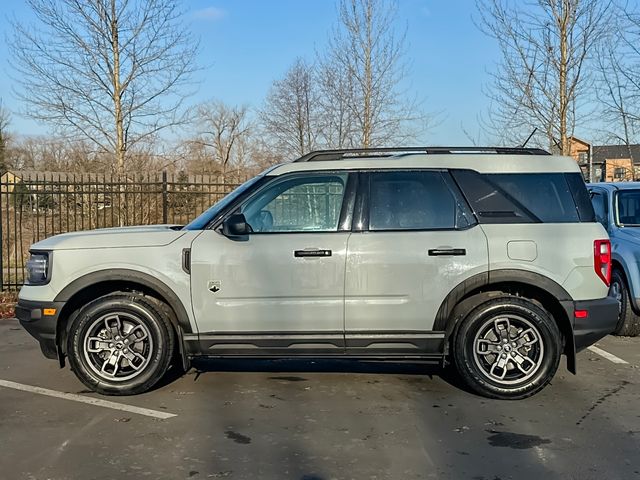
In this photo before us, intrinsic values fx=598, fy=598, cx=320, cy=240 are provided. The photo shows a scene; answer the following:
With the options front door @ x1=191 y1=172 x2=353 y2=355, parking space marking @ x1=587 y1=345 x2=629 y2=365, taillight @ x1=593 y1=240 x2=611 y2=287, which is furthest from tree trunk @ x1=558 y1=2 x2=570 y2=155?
front door @ x1=191 y1=172 x2=353 y2=355

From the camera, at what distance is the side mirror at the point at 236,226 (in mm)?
4820

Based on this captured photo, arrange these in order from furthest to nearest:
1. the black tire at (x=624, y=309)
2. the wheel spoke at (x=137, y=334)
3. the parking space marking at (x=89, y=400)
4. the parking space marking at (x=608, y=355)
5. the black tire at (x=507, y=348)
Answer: the black tire at (x=624, y=309) → the parking space marking at (x=608, y=355) → the wheel spoke at (x=137, y=334) → the black tire at (x=507, y=348) → the parking space marking at (x=89, y=400)

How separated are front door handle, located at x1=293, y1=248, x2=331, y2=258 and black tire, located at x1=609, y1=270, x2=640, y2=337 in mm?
4221

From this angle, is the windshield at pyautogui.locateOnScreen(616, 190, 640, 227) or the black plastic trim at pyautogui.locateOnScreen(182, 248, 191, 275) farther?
the windshield at pyautogui.locateOnScreen(616, 190, 640, 227)

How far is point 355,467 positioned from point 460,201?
2394 mm

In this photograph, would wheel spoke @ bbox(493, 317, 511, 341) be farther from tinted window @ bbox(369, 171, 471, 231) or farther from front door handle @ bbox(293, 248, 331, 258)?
front door handle @ bbox(293, 248, 331, 258)

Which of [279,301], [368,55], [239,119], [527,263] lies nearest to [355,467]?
[279,301]

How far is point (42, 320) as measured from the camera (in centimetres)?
498

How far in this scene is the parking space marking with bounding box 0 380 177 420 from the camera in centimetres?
467

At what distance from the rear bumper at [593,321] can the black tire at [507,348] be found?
16 centimetres

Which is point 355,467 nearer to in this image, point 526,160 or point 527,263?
point 527,263

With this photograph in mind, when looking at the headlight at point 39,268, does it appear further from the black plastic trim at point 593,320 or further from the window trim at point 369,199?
the black plastic trim at point 593,320

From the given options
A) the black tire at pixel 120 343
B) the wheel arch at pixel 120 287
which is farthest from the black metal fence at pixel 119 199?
the black tire at pixel 120 343

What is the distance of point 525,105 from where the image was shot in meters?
13.3
